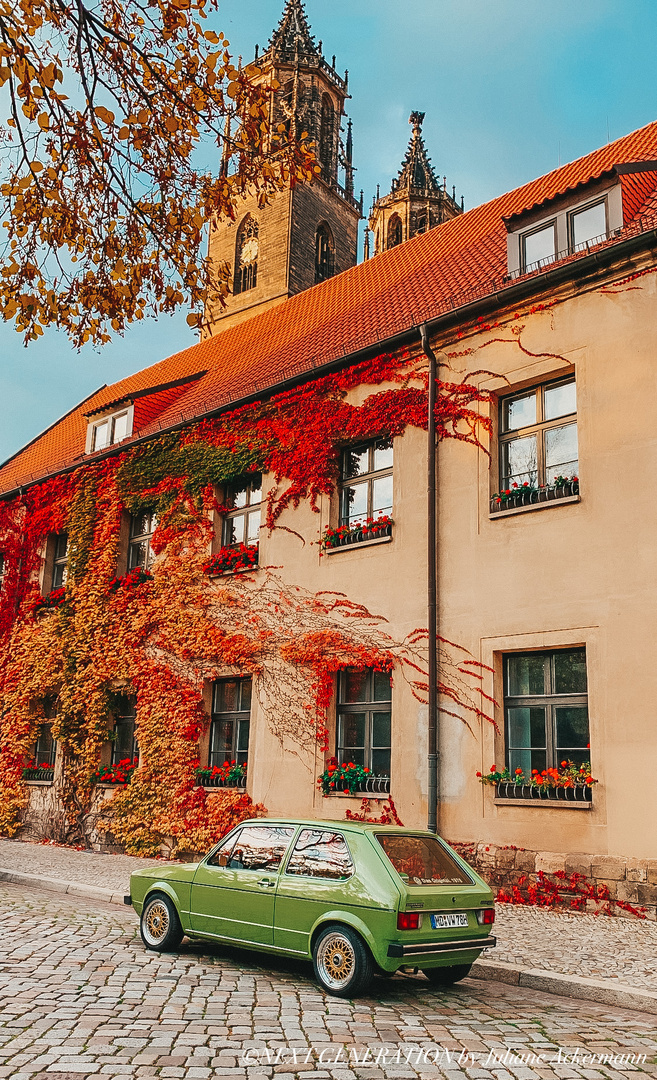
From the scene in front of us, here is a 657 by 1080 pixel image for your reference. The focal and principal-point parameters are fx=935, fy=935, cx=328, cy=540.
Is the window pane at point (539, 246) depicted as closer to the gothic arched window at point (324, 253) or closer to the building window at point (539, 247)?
the building window at point (539, 247)

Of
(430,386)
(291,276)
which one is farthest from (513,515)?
(291,276)

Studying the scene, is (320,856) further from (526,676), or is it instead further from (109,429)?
(109,429)

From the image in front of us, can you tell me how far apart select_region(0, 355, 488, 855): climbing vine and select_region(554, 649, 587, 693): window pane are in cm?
119

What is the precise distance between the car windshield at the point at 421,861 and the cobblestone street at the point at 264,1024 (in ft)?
2.83

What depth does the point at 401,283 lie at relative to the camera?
63.8 feet

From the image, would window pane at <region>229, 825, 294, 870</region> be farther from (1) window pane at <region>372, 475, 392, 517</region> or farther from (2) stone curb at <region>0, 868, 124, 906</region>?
(1) window pane at <region>372, 475, 392, 517</region>

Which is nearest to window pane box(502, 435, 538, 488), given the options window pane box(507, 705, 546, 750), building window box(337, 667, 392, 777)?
window pane box(507, 705, 546, 750)

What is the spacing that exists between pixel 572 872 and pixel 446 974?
13.4 feet

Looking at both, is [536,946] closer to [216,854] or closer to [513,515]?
[216,854]

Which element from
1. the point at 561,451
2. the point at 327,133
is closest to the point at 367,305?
the point at 561,451

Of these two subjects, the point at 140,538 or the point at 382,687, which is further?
the point at 140,538

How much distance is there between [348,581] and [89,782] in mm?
7690

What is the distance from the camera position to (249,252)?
4334 centimetres


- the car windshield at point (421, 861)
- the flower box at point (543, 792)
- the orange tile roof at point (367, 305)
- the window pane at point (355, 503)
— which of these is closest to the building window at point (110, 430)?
the orange tile roof at point (367, 305)
